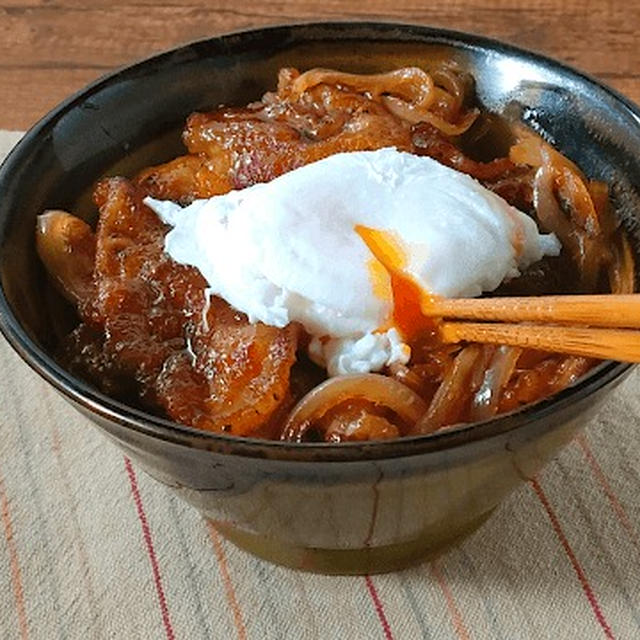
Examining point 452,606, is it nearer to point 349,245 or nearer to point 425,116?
point 349,245

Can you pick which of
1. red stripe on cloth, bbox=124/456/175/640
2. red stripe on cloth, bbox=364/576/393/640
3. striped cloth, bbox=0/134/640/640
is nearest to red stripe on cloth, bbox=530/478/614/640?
striped cloth, bbox=0/134/640/640

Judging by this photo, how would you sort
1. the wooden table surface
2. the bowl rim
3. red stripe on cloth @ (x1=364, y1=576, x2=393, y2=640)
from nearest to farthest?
the bowl rim
red stripe on cloth @ (x1=364, y1=576, x2=393, y2=640)
the wooden table surface

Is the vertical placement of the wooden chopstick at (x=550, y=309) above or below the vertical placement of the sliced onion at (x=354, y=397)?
above

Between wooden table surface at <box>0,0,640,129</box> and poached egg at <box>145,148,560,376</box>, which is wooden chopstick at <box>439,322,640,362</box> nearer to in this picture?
poached egg at <box>145,148,560,376</box>

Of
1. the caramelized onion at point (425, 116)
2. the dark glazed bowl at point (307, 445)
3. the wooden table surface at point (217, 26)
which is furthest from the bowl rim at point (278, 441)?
the wooden table surface at point (217, 26)

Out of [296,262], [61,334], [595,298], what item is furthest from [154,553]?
[595,298]

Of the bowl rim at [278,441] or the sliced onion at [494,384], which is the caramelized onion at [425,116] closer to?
the sliced onion at [494,384]

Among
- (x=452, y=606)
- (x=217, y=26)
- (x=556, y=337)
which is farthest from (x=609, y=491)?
(x=217, y=26)
